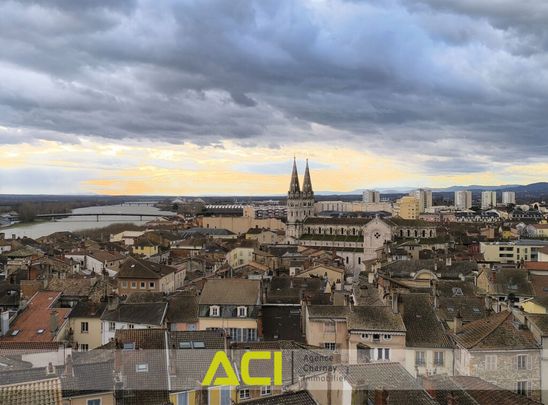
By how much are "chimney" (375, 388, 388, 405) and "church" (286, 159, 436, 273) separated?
8046 cm

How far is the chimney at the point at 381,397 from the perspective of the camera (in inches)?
683

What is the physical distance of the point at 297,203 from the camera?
436 ft

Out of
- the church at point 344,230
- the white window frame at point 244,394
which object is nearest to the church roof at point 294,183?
the church at point 344,230

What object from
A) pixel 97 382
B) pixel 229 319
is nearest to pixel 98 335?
pixel 229 319

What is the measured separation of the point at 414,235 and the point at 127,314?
287 feet

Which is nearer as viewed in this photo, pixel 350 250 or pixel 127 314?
pixel 127 314

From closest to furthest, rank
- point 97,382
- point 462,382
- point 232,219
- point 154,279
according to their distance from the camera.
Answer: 1. point 97,382
2. point 462,382
3. point 154,279
4. point 232,219

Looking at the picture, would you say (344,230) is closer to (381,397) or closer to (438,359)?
(438,359)

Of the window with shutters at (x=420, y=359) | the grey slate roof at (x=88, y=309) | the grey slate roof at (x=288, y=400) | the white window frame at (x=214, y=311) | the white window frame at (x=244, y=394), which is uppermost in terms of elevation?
the grey slate roof at (x=288, y=400)

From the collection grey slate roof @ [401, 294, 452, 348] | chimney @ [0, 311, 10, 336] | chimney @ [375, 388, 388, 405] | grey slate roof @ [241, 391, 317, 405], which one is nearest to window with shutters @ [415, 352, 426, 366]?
grey slate roof @ [401, 294, 452, 348]

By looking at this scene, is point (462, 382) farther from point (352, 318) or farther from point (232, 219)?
point (232, 219)

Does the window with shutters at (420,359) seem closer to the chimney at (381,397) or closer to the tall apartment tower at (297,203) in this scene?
the chimney at (381,397)

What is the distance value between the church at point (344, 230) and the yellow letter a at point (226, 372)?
75.7 metres

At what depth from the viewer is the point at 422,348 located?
27859 mm
